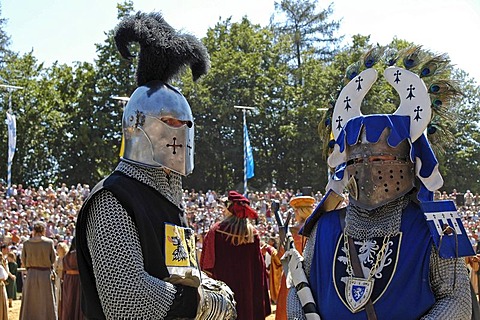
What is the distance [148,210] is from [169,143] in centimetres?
34

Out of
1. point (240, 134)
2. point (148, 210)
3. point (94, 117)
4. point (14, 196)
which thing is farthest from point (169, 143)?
point (240, 134)

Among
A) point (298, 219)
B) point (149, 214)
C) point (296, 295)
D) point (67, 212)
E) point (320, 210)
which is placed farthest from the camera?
point (67, 212)

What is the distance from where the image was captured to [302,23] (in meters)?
46.8

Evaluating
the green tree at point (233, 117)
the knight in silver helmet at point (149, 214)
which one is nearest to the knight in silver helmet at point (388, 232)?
the knight in silver helmet at point (149, 214)

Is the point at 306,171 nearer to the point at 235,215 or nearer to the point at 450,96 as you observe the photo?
the point at 235,215

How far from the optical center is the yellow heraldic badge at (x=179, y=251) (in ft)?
10.1

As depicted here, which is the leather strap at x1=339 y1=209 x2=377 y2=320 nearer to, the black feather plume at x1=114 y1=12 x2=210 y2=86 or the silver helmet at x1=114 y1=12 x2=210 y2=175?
the silver helmet at x1=114 y1=12 x2=210 y2=175

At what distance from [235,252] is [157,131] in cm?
422

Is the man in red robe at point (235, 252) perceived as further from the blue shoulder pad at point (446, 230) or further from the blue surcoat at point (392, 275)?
the blue shoulder pad at point (446, 230)

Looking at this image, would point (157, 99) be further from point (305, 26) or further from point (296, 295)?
point (305, 26)

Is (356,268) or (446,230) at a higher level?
(446,230)

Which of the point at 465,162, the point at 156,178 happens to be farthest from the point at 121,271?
the point at 465,162

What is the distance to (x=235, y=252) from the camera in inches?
289

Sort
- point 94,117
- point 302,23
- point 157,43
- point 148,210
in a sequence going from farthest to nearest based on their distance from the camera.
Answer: point 302,23
point 94,117
point 157,43
point 148,210
